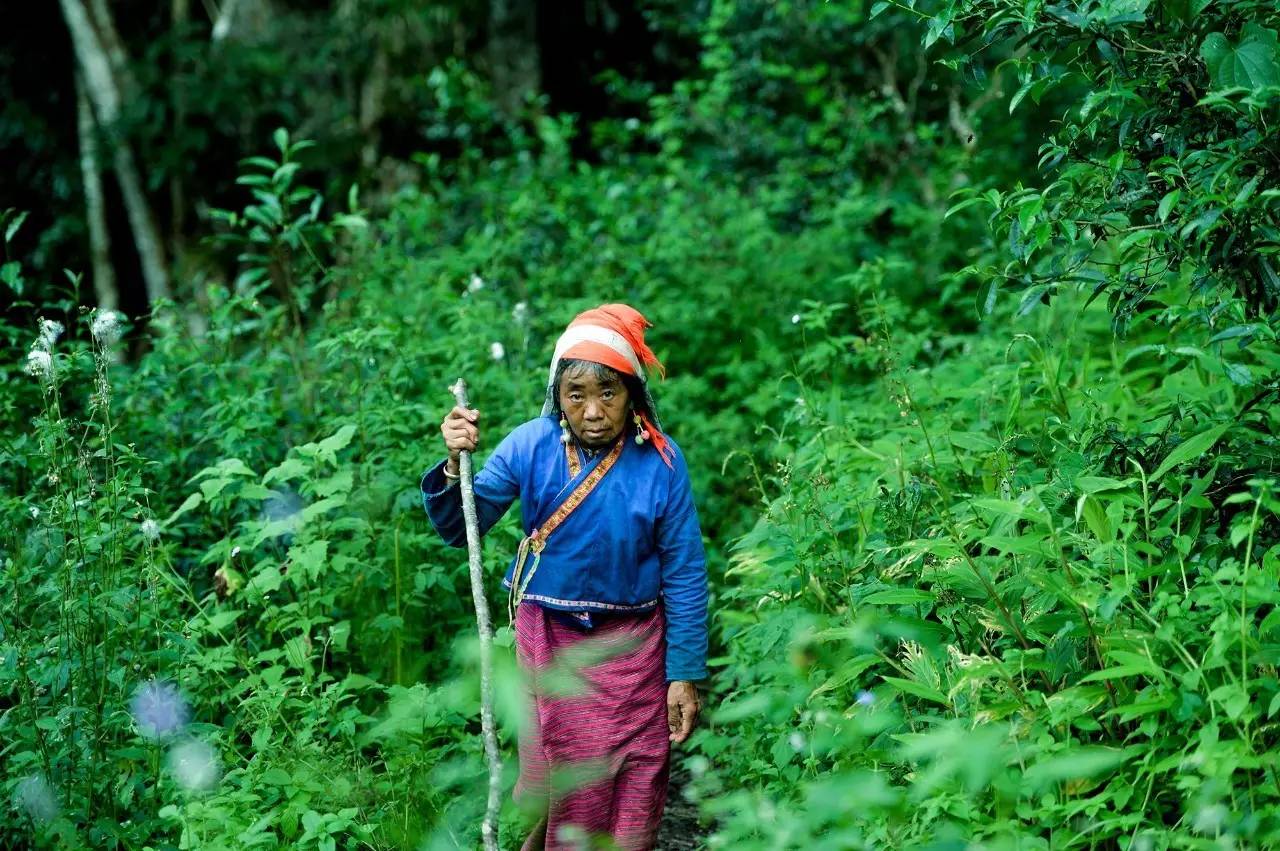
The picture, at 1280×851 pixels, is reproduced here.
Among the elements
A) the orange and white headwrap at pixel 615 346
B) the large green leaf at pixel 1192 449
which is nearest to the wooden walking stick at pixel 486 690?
the orange and white headwrap at pixel 615 346

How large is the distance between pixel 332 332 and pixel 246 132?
6.20m

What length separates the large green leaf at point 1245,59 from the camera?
290 cm

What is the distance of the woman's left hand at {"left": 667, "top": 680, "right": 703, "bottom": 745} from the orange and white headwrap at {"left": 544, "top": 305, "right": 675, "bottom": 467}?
613mm

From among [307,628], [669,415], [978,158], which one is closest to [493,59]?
[978,158]

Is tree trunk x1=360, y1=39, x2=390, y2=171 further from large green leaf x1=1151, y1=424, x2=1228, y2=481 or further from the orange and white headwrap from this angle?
large green leaf x1=1151, y1=424, x2=1228, y2=481

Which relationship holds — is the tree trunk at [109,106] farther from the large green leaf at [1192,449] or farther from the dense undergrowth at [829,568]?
the large green leaf at [1192,449]

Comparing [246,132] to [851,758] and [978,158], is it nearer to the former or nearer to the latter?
[978,158]

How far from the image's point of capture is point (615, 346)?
3.41 meters

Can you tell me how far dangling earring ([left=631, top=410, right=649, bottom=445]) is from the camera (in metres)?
3.47

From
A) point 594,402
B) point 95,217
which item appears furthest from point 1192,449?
point 95,217

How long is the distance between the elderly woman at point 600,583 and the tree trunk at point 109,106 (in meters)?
8.41

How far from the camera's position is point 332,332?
5.43 meters

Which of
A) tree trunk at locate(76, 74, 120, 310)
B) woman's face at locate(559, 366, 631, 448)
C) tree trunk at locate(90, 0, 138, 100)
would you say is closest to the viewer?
woman's face at locate(559, 366, 631, 448)

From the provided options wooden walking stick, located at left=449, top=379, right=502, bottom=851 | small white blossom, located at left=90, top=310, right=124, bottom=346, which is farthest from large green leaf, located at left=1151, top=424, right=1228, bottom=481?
small white blossom, located at left=90, top=310, right=124, bottom=346
